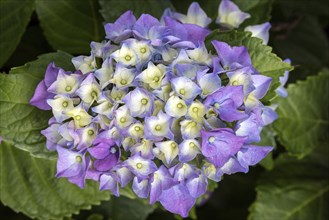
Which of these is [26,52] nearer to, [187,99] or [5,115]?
[5,115]

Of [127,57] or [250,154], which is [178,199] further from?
[127,57]

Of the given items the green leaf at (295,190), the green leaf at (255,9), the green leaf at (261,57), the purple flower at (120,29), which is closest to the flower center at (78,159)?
the purple flower at (120,29)

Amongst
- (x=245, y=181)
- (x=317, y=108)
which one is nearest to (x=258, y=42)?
(x=317, y=108)

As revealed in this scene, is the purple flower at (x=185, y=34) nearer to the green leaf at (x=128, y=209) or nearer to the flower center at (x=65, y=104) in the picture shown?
the flower center at (x=65, y=104)

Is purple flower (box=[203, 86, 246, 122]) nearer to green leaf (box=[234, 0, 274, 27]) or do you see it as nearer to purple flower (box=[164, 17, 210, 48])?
purple flower (box=[164, 17, 210, 48])

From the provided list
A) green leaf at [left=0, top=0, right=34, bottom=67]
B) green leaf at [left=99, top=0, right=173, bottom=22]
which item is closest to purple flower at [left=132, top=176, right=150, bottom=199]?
green leaf at [left=99, top=0, right=173, bottom=22]

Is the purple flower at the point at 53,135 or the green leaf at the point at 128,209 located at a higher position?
the purple flower at the point at 53,135
